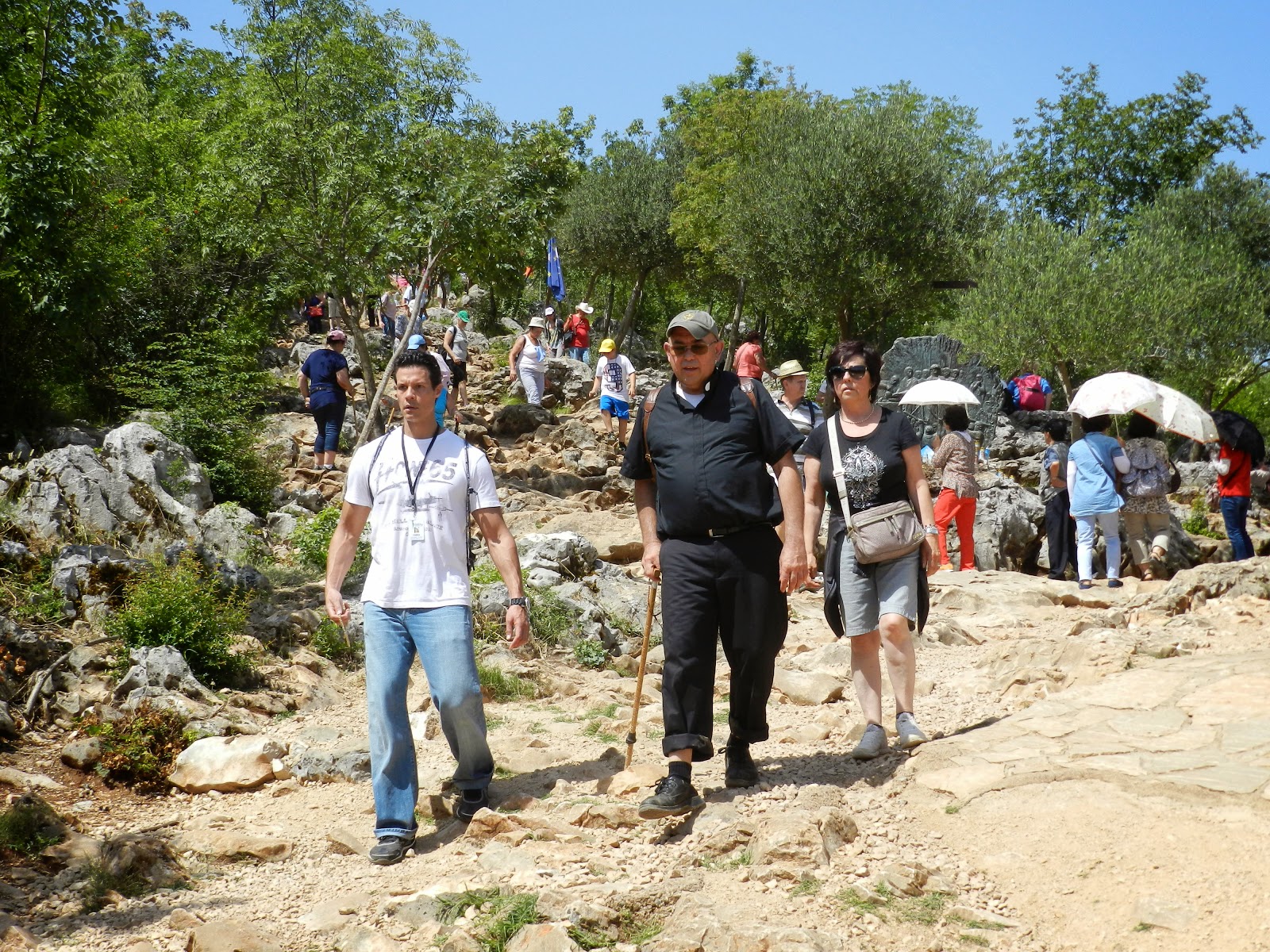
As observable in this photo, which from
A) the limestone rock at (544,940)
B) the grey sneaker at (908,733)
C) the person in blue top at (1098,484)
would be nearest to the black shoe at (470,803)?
the limestone rock at (544,940)

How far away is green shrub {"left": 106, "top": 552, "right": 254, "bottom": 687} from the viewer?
Result: 7133 mm

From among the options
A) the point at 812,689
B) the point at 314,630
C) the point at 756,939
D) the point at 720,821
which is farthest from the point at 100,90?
the point at 756,939

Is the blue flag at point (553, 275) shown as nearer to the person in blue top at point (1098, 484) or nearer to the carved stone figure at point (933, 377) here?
the carved stone figure at point (933, 377)

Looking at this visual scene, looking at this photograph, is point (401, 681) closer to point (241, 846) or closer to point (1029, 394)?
point (241, 846)

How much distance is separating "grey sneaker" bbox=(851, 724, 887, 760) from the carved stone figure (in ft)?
52.0

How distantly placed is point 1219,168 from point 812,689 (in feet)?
106

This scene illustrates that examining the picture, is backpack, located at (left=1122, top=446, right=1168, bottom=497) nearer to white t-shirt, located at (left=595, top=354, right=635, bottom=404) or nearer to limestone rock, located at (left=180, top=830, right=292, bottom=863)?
white t-shirt, located at (left=595, top=354, right=635, bottom=404)

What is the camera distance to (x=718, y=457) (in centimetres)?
451

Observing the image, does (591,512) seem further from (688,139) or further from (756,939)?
(688,139)

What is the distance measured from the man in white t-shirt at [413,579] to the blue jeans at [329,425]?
33.5 feet

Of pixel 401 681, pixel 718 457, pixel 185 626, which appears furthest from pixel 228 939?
pixel 185 626

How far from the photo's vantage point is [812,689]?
6559 millimetres

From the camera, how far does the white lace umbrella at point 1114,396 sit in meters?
10.6

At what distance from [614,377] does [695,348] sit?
36.1 ft
